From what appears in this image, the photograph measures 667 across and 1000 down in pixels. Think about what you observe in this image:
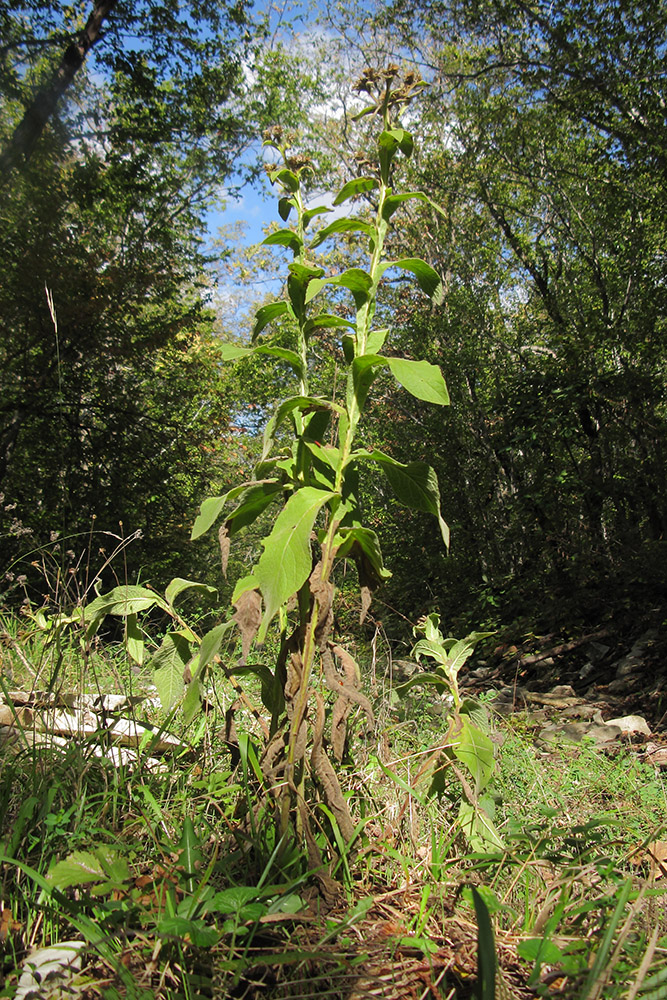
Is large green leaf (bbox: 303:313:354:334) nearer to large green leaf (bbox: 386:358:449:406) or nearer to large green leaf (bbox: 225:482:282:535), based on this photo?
large green leaf (bbox: 386:358:449:406)

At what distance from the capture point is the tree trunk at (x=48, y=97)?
22.4ft

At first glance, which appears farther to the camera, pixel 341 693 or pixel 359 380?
pixel 359 380

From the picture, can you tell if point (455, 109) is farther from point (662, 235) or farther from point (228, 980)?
point (228, 980)

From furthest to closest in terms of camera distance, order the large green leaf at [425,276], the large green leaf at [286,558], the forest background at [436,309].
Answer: the forest background at [436,309] → the large green leaf at [425,276] → the large green leaf at [286,558]

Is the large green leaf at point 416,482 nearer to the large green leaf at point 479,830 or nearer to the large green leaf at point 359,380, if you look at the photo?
the large green leaf at point 359,380

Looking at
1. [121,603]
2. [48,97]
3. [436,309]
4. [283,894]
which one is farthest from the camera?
[436,309]

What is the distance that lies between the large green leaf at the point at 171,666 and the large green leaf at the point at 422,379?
2.72 ft

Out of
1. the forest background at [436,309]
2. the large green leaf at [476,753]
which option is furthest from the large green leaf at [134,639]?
the forest background at [436,309]

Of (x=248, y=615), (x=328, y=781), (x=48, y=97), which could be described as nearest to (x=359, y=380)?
(x=248, y=615)

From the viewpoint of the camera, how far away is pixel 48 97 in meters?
7.02

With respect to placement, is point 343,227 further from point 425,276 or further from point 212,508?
point 212,508

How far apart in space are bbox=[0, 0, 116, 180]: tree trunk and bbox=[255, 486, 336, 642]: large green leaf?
7685 millimetres

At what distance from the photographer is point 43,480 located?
729 cm

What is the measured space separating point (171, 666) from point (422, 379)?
94 centimetres
